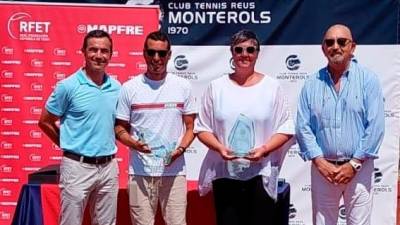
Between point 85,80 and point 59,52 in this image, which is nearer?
point 85,80

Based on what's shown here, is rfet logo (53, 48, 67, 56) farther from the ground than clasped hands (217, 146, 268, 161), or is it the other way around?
rfet logo (53, 48, 67, 56)

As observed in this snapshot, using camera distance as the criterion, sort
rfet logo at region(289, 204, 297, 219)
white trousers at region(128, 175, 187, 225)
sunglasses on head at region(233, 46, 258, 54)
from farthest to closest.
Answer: rfet logo at region(289, 204, 297, 219) < white trousers at region(128, 175, 187, 225) < sunglasses on head at region(233, 46, 258, 54)

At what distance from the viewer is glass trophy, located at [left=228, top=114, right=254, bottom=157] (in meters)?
4.29

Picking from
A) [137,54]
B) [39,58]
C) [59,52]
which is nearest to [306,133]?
[137,54]

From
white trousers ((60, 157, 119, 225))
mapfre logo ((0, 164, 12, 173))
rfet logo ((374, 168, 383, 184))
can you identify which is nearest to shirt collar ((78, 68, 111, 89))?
white trousers ((60, 157, 119, 225))

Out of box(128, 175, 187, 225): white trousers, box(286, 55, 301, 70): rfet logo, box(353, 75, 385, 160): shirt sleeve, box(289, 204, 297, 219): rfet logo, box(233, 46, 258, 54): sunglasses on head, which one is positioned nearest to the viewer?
box(353, 75, 385, 160): shirt sleeve

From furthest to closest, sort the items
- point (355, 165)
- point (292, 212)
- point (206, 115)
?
point (292, 212), point (206, 115), point (355, 165)

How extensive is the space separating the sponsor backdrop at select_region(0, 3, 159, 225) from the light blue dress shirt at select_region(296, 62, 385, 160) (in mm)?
2449

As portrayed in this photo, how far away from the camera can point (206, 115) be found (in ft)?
14.7

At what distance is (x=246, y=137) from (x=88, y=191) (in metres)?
1.04

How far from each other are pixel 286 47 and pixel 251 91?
2.19m

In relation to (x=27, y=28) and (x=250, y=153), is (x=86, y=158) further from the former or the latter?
(x=27, y=28)

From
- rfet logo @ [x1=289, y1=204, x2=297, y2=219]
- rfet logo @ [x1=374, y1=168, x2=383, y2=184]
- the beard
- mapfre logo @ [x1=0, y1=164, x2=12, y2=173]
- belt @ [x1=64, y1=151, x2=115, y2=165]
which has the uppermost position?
the beard

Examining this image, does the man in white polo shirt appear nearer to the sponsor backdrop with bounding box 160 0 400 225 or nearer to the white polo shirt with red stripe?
the white polo shirt with red stripe
